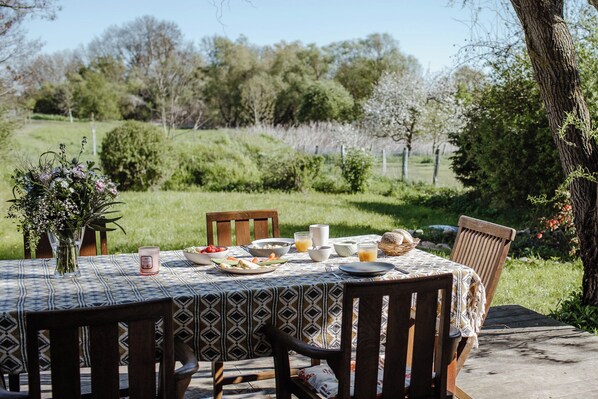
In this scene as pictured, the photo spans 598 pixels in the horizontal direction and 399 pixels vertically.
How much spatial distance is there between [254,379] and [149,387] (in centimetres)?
141

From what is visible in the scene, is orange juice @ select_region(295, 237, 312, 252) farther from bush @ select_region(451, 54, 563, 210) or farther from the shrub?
the shrub

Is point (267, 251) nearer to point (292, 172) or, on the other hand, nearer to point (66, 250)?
point (66, 250)

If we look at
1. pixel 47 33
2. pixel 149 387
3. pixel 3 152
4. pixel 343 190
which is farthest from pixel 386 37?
pixel 149 387

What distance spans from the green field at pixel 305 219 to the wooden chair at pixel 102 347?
360cm

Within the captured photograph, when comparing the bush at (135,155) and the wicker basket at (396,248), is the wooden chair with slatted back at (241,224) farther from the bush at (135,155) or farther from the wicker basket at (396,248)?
the bush at (135,155)

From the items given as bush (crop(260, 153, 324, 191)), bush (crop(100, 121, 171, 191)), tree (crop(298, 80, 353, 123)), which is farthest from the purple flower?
tree (crop(298, 80, 353, 123))

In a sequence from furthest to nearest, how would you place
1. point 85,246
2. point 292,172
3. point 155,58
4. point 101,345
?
point 155,58 < point 292,172 < point 85,246 < point 101,345

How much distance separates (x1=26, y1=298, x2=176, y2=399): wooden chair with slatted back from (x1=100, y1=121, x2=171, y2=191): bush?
10038mm

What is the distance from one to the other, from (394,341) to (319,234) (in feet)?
3.97

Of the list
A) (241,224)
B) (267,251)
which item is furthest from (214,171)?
(267,251)

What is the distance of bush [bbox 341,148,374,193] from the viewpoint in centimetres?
1209

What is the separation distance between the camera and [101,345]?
166 cm

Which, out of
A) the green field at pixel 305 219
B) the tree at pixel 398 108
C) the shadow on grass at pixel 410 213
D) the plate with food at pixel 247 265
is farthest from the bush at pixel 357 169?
the plate with food at pixel 247 265

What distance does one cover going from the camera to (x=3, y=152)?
35.5 feet
